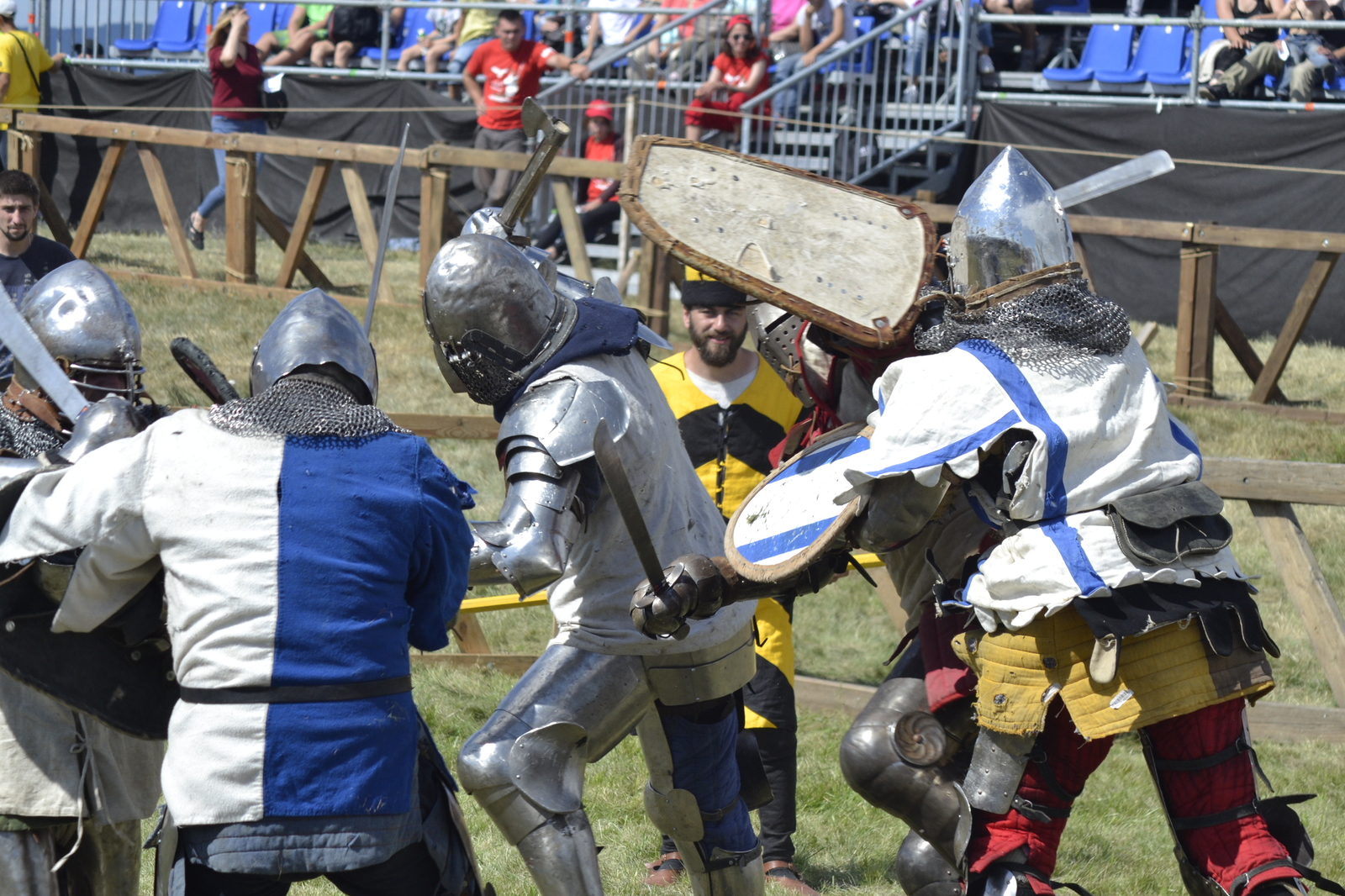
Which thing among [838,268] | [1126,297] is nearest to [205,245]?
[1126,297]

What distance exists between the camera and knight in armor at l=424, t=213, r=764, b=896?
298cm

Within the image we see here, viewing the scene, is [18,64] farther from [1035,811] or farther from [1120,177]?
[1035,811]

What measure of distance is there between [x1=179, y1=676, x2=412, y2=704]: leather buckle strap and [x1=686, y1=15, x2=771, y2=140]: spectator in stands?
27.2 feet

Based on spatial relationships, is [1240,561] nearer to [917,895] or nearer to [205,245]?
[917,895]

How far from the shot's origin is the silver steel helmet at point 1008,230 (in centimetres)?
299

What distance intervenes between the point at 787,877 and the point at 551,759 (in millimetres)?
1250

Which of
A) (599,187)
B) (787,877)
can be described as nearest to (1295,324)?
(599,187)

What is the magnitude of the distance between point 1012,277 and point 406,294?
7.50 m

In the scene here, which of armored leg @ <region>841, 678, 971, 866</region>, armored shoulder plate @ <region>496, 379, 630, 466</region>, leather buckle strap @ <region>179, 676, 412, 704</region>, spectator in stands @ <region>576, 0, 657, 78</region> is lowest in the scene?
armored leg @ <region>841, 678, 971, 866</region>

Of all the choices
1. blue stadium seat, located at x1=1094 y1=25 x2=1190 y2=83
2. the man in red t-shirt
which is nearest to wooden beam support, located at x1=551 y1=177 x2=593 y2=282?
the man in red t-shirt

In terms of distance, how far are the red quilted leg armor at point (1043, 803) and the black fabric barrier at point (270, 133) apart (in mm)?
9838

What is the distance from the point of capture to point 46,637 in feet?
8.95

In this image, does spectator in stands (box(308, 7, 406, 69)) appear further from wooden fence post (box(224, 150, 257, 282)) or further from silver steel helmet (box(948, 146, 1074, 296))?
silver steel helmet (box(948, 146, 1074, 296))

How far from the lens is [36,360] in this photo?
9.27 ft
